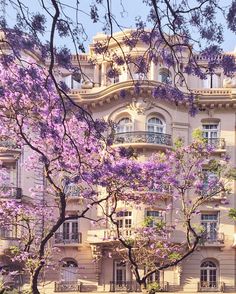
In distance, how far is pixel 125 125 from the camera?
31438mm

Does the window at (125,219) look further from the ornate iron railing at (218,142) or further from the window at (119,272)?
the ornate iron railing at (218,142)

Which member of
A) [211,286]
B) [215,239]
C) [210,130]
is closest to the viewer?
[211,286]

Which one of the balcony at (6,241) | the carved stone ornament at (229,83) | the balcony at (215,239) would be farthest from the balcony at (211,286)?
the carved stone ornament at (229,83)

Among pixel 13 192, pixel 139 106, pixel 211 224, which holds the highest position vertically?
pixel 139 106

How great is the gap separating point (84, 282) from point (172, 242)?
4481 millimetres

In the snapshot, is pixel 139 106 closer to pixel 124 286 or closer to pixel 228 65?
pixel 124 286

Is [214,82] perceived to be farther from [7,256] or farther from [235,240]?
[7,256]

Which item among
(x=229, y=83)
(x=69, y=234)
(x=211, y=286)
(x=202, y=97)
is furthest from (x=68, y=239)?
(x=229, y=83)

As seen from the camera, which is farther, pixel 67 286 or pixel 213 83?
pixel 213 83

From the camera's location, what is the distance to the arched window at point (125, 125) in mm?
31216

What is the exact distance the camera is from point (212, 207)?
99.6 ft

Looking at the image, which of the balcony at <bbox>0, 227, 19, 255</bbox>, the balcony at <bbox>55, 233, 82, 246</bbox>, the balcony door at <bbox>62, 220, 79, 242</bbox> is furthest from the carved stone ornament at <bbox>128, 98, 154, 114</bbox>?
the balcony at <bbox>0, 227, 19, 255</bbox>

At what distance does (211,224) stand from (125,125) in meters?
5.82

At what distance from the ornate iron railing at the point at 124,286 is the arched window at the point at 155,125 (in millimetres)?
6750
